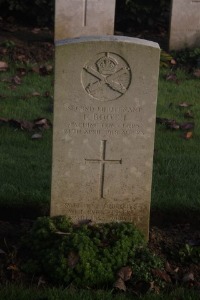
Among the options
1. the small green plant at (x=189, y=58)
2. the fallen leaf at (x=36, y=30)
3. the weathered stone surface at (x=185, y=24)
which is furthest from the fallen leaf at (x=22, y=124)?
the fallen leaf at (x=36, y=30)

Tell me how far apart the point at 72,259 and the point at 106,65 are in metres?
1.26

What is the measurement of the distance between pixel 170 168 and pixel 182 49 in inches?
178

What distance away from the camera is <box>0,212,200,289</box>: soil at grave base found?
5102 mm

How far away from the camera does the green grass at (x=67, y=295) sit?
4.76 m

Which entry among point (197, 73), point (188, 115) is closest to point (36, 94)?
point (188, 115)

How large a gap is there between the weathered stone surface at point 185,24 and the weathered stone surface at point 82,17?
2.96 ft

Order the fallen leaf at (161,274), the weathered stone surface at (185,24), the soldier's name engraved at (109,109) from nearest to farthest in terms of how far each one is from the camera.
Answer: the fallen leaf at (161,274)
the soldier's name engraved at (109,109)
the weathered stone surface at (185,24)

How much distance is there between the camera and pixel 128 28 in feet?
42.8

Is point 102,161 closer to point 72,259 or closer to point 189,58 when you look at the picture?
point 72,259

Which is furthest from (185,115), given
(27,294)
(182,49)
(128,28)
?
(128,28)

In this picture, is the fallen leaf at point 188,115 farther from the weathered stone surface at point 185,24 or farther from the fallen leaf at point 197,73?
the weathered stone surface at point 185,24

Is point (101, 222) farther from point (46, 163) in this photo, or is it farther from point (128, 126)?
point (46, 163)

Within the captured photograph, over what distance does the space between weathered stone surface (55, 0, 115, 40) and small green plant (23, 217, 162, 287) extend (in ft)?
18.5

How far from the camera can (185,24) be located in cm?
1103
